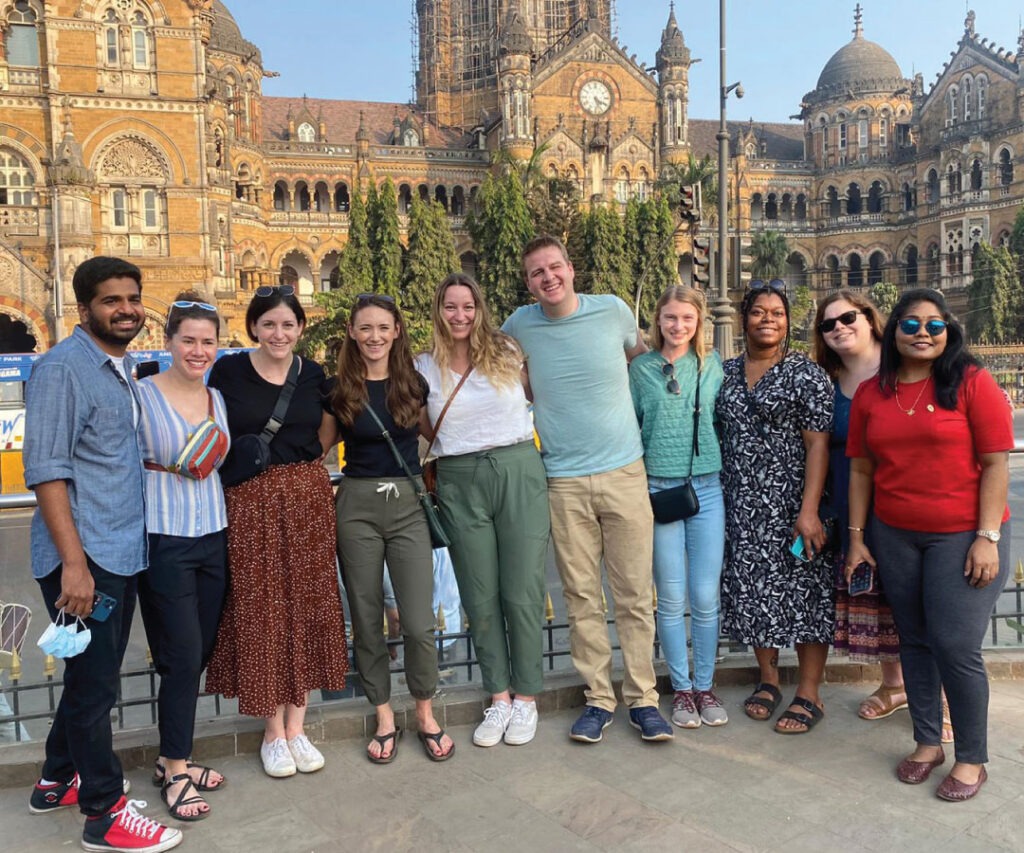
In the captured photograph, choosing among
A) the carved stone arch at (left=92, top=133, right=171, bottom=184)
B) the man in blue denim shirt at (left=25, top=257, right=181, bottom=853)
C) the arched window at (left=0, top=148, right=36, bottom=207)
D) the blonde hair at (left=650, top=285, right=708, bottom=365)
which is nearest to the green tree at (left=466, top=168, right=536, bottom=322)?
the carved stone arch at (left=92, top=133, right=171, bottom=184)

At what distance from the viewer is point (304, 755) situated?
4078 mm

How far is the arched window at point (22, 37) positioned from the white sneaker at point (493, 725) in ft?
103

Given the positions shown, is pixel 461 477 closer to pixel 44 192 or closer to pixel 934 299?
pixel 934 299

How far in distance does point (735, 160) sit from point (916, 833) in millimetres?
53793

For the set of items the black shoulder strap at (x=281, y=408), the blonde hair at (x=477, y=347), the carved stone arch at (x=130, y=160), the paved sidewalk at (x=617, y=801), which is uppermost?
the carved stone arch at (x=130, y=160)

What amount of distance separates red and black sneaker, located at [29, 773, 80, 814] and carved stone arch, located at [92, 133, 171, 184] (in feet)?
95.9

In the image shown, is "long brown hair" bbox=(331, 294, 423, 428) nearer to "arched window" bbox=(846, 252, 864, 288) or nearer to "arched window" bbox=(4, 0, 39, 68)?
"arched window" bbox=(4, 0, 39, 68)

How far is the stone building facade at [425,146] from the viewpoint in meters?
28.4

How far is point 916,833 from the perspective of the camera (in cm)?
342

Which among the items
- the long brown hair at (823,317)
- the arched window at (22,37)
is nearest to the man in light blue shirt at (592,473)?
the long brown hair at (823,317)

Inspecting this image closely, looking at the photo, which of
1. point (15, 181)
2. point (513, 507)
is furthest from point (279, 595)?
point (15, 181)

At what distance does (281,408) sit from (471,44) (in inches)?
2367

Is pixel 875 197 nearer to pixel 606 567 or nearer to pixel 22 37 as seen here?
pixel 22 37

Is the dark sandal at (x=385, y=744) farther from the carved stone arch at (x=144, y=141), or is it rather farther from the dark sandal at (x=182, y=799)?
the carved stone arch at (x=144, y=141)
